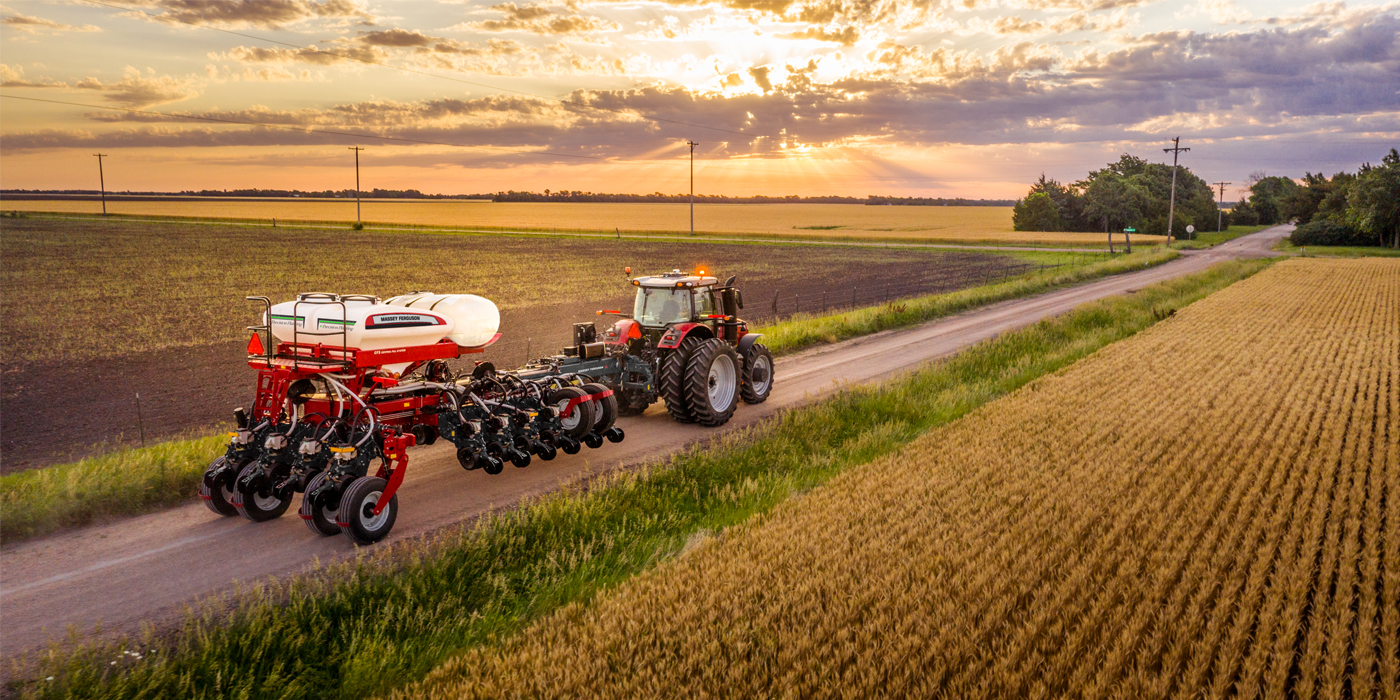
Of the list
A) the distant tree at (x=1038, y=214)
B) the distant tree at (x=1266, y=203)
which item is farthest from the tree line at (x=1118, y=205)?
the distant tree at (x=1266, y=203)

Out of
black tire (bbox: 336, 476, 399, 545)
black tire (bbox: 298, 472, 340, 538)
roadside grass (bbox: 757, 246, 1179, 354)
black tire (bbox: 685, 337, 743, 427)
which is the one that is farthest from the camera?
roadside grass (bbox: 757, 246, 1179, 354)

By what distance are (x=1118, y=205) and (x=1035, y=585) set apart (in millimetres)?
104250

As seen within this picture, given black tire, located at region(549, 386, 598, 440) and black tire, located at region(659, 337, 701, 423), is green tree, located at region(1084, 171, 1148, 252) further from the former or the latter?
black tire, located at region(549, 386, 598, 440)

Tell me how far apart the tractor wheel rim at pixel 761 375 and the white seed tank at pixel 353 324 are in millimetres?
7220

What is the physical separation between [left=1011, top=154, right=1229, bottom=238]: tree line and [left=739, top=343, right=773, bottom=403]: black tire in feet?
310

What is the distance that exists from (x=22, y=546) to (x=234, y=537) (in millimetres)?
2148

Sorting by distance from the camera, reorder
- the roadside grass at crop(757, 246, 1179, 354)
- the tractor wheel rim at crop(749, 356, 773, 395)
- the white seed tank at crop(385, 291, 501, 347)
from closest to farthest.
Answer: the white seed tank at crop(385, 291, 501, 347) → the tractor wheel rim at crop(749, 356, 773, 395) → the roadside grass at crop(757, 246, 1179, 354)

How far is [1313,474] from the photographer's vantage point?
10078 millimetres

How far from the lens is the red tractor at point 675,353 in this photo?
515 inches

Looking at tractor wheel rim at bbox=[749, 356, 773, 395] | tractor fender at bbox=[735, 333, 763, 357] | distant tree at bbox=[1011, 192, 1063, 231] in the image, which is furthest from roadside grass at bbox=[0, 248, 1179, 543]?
distant tree at bbox=[1011, 192, 1063, 231]

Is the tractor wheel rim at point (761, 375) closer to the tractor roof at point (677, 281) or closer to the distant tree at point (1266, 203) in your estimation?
the tractor roof at point (677, 281)

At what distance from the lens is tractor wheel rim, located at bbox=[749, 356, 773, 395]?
604 inches

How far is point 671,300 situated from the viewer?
14086mm

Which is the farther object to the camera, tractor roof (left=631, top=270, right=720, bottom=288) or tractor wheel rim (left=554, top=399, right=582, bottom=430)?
tractor roof (left=631, top=270, right=720, bottom=288)
